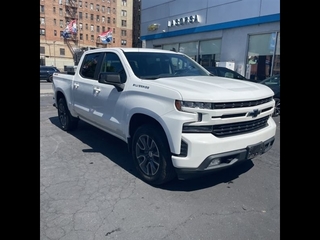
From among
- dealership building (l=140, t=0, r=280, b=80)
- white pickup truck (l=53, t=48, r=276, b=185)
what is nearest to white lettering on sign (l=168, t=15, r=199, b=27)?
dealership building (l=140, t=0, r=280, b=80)

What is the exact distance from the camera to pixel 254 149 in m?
3.12

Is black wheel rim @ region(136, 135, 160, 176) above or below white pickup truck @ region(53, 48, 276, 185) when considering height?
below

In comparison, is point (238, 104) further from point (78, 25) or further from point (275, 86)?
point (78, 25)

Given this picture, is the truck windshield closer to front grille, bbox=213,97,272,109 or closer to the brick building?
front grille, bbox=213,97,272,109

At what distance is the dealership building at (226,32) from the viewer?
1270 cm

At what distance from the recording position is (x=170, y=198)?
3082mm

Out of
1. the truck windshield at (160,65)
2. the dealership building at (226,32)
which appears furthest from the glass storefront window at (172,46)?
the truck windshield at (160,65)

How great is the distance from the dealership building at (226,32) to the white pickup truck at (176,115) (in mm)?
10199

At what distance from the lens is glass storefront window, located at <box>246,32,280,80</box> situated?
41.3 ft

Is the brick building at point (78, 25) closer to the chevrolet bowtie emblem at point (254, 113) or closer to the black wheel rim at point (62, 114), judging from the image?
the black wheel rim at point (62, 114)

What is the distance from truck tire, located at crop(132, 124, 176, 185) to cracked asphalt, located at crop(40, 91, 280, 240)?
0.17 metres
